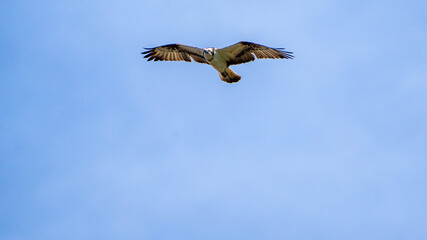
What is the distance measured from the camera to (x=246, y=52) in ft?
66.1

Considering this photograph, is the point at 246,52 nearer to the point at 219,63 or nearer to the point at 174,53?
the point at 219,63

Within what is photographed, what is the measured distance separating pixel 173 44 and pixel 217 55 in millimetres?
2049

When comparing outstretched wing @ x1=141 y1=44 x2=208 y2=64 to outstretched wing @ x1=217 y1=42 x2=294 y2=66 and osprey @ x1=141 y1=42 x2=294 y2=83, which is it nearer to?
osprey @ x1=141 y1=42 x2=294 y2=83

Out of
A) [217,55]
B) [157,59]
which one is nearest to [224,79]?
[217,55]

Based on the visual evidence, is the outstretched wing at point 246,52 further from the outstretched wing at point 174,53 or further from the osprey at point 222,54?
the outstretched wing at point 174,53

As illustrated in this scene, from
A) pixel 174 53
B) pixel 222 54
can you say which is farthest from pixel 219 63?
pixel 174 53

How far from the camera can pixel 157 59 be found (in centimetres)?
2162

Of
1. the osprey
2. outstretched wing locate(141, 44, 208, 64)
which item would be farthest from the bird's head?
outstretched wing locate(141, 44, 208, 64)

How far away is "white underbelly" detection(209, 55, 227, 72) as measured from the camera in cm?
2006

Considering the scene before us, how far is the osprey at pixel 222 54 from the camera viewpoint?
64.8ft

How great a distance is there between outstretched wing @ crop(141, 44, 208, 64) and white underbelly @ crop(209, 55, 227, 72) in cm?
76

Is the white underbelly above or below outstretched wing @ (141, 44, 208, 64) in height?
below

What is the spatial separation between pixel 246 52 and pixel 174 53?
2.97 meters

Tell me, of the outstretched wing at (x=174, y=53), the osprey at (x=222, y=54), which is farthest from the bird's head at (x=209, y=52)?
the outstretched wing at (x=174, y=53)
